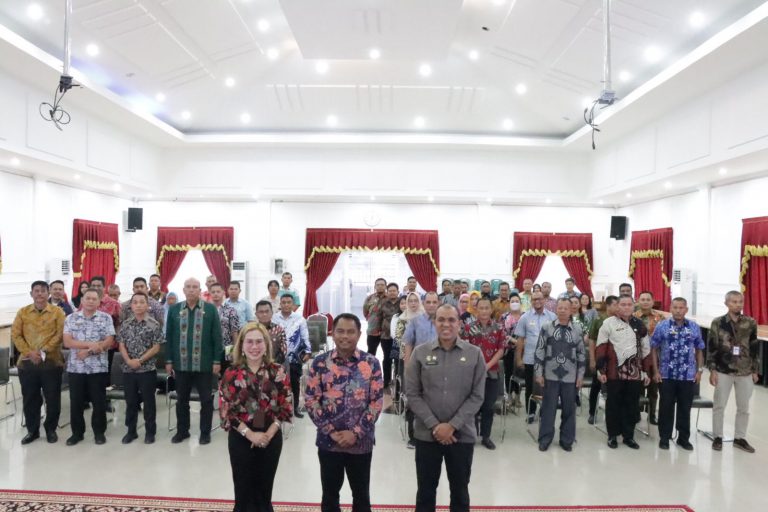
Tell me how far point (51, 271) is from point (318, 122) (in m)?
5.42

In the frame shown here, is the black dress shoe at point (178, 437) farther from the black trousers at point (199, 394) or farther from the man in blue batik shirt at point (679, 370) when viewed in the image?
the man in blue batik shirt at point (679, 370)

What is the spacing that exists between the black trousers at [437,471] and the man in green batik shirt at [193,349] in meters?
2.30

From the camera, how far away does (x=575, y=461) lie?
3.92m

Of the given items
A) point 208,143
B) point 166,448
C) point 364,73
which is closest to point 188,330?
point 166,448

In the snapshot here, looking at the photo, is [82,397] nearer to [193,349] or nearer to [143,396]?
[143,396]

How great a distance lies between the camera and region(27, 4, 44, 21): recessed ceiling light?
5.18m

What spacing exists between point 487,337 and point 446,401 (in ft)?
5.76

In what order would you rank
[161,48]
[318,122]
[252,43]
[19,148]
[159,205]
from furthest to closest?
[159,205], [318,122], [252,43], [161,48], [19,148]

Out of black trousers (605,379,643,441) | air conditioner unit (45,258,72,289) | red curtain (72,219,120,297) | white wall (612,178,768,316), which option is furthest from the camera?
red curtain (72,219,120,297)

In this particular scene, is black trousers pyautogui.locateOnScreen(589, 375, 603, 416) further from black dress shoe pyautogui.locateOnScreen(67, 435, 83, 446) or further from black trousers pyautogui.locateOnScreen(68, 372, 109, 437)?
black dress shoe pyautogui.locateOnScreen(67, 435, 83, 446)

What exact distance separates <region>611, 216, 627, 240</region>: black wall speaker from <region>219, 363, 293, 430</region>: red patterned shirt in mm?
9528

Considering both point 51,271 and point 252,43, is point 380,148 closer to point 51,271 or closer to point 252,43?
point 252,43

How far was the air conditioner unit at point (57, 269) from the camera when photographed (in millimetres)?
8078

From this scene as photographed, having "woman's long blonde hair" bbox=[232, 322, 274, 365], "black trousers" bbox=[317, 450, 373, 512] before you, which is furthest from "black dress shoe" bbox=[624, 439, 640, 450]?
"woman's long blonde hair" bbox=[232, 322, 274, 365]
